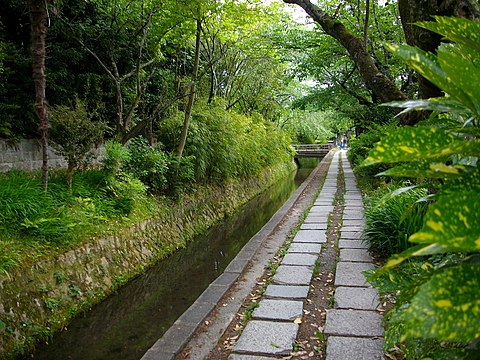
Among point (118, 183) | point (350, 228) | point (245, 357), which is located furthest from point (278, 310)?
point (118, 183)

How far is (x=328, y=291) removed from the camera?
3420 mm

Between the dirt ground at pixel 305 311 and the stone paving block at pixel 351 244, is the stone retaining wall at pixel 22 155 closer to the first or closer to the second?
the dirt ground at pixel 305 311

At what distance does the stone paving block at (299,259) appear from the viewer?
13.6 ft

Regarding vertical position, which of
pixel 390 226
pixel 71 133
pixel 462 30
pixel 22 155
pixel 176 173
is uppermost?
pixel 462 30

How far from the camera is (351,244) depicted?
4.70 m

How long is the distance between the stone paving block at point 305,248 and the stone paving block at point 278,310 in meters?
1.42

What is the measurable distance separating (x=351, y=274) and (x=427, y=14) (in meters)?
2.39

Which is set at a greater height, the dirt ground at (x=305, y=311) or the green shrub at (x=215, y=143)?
the green shrub at (x=215, y=143)

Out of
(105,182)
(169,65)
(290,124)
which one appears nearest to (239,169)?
(169,65)

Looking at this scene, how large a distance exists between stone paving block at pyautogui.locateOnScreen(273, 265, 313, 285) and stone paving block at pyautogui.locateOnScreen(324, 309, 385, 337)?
2.18 ft

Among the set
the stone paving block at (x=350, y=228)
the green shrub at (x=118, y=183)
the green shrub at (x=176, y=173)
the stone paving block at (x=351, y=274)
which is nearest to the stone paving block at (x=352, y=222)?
the stone paving block at (x=350, y=228)

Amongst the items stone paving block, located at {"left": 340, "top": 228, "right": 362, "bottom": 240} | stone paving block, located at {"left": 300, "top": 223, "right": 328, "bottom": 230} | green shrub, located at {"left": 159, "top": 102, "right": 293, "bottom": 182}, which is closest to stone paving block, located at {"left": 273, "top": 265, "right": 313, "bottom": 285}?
stone paving block, located at {"left": 340, "top": 228, "right": 362, "bottom": 240}

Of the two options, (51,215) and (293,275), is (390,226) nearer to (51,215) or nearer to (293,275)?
(293,275)

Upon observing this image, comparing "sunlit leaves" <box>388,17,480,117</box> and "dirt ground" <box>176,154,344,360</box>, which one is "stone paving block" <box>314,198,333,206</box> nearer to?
"dirt ground" <box>176,154,344,360</box>
